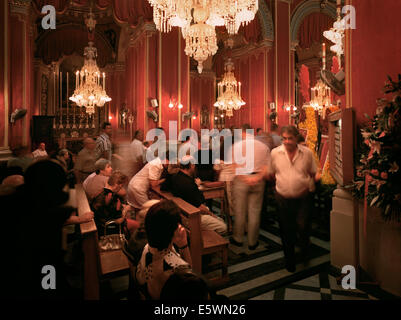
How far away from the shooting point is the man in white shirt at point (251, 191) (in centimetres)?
369

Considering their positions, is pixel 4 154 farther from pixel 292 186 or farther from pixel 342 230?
pixel 342 230

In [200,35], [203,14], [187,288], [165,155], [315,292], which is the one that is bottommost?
[315,292]

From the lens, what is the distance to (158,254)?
152 centimetres

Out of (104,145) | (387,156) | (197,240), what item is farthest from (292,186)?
(104,145)

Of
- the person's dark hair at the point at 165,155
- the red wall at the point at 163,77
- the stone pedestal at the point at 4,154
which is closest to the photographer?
the person's dark hair at the point at 165,155

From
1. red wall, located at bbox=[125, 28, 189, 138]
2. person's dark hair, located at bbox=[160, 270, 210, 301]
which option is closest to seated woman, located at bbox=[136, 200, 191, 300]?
person's dark hair, located at bbox=[160, 270, 210, 301]

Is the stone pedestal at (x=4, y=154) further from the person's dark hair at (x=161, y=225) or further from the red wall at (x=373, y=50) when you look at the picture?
the red wall at (x=373, y=50)

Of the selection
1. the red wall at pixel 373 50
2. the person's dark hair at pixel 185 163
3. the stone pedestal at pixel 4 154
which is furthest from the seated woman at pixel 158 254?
the stone pedestal at pixel 4 154

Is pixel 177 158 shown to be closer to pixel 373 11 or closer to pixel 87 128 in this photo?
pixel 373 11

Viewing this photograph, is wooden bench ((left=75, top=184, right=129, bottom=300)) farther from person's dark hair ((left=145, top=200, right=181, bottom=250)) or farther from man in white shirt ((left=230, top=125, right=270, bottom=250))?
man in white shirt ((left=230, top=125, right=270, bottom=250))

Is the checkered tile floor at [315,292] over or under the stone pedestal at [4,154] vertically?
under

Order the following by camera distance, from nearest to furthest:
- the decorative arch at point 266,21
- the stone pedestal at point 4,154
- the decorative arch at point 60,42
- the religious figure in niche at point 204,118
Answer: the stone pedestal at point 4,154 < the decorative arch at point 266,21 < the decorative arch at point 60,42 < the religious figure in niche at point 204,118

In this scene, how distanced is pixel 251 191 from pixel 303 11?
1010cm

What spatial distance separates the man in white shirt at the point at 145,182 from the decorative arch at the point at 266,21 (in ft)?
28.2
